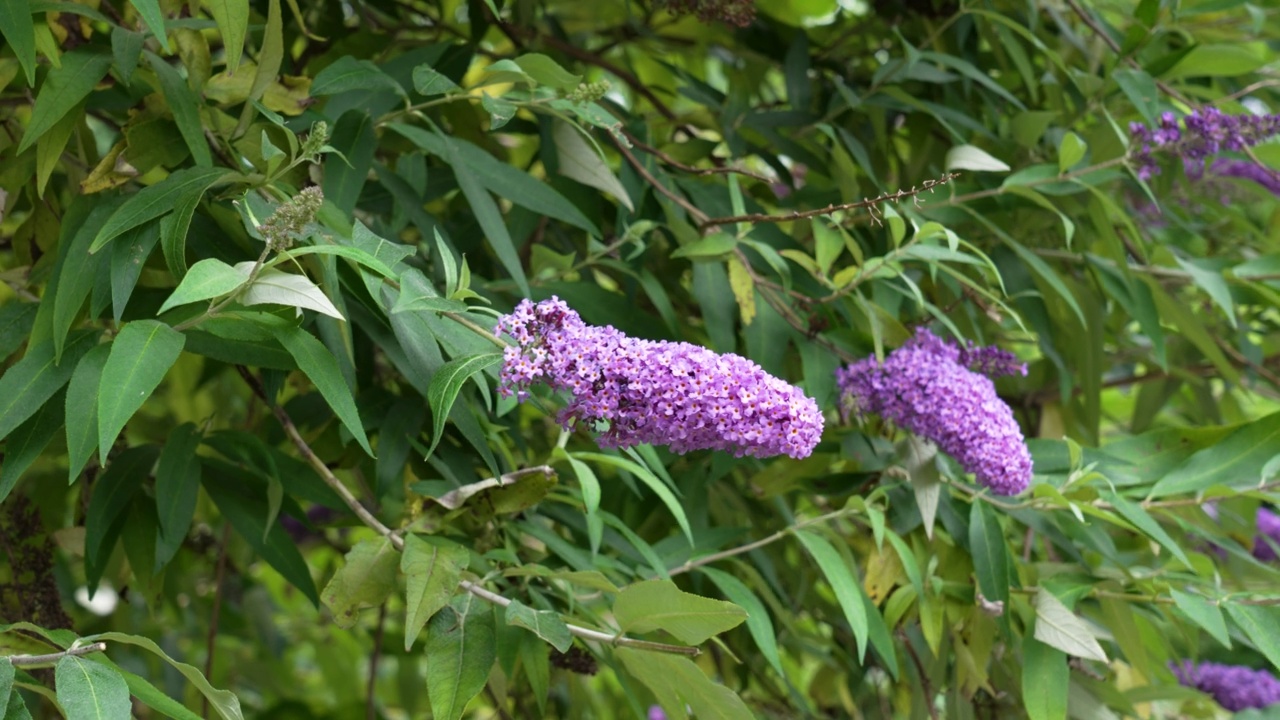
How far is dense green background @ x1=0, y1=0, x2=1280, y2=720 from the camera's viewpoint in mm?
1272

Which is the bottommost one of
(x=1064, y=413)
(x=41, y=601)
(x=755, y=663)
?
(x=755, y=663)

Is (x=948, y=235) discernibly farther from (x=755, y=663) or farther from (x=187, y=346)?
(x=755, y=663)

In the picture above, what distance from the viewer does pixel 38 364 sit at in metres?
1.22

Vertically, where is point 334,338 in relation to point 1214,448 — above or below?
above

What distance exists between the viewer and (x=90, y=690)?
1100 millimetres

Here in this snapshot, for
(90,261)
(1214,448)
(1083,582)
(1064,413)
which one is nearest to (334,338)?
(90,261)

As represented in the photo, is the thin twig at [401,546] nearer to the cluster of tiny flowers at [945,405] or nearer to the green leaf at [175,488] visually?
the green leaf at [175,488]

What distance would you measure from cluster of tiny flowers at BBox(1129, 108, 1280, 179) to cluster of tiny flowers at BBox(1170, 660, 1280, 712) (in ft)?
3.25

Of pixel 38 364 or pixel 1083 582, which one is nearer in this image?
pixel 38 364

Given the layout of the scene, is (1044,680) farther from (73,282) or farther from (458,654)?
(73,282)

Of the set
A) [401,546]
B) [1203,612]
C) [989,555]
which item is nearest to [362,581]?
[401,546]

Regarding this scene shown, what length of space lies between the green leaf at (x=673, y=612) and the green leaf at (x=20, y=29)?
0.77 meters

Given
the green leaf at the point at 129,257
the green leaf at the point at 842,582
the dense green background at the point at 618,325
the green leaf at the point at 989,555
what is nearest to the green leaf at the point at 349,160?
the dense green background at the point at 618,325

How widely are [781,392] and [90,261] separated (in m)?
0.71
